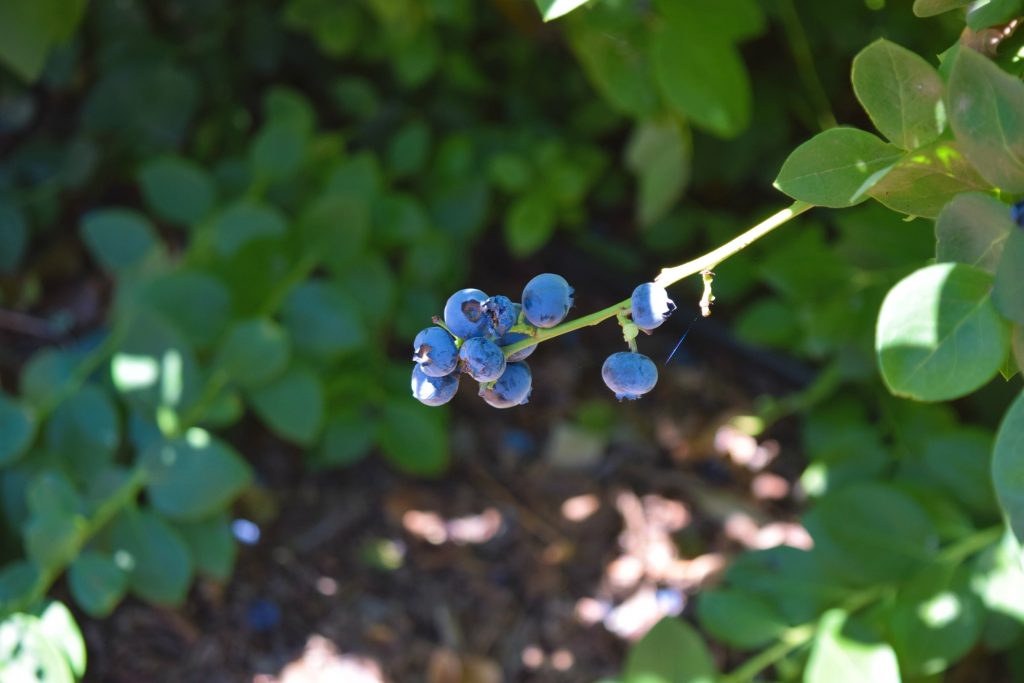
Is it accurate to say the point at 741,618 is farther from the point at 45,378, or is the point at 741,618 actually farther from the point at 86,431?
the point at 45,378

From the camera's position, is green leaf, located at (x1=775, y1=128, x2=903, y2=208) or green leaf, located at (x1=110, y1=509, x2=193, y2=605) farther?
green leaf, located at (x1=110, y1=509, x2=193, y2=605)

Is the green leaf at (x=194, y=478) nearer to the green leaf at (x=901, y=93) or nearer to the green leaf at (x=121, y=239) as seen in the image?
the green leaf at (x=121, y=239)

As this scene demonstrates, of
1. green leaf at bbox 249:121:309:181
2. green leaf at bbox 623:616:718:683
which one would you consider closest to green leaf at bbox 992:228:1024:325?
green leaf at bbox 623:616:718:683

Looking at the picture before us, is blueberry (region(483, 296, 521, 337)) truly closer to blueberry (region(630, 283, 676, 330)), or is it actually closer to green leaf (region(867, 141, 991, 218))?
blueberry (region(630, 283, 676, 330))

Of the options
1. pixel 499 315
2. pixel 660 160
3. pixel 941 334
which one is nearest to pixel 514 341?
pixel 499 315

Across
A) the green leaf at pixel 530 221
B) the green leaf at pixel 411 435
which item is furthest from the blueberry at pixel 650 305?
the green leaf at pixel 530 221

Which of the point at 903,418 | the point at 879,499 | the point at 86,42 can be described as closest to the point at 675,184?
the point at 903,418

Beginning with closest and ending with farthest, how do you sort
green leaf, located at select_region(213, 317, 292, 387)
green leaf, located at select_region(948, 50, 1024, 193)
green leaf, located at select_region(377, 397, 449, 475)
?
1. green leaf, located at select_region(948, 50, 1024, 193)
2. green leaf, located at select_region(213, 317, 292, 387)
3. green leaf, located at select_region(377, 397, 449, 475)

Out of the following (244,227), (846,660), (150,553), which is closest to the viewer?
(846,660)
